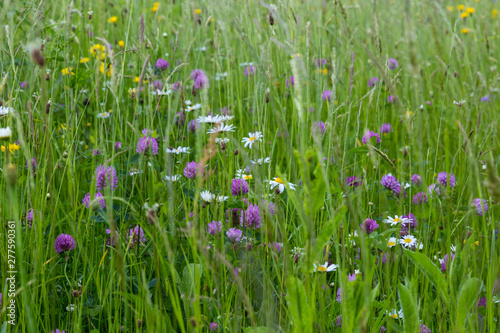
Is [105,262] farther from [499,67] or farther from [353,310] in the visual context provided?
[499,67]

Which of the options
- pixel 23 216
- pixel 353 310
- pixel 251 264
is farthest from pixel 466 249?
pixel 23 216

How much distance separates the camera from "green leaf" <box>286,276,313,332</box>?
28.4 inches

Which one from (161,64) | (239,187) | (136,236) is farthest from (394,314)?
(161,64)

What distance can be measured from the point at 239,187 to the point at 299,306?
1.78 feet

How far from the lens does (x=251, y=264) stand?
99cm

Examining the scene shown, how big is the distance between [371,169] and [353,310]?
90 cm

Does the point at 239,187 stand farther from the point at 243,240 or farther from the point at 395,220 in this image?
the point at 395,220

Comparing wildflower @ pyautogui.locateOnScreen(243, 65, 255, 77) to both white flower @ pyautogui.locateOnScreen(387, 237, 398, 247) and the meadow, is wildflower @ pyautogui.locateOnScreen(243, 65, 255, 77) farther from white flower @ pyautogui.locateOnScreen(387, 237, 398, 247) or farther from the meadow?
white flower @ pyautogui.locateOnScreen(387, 237, 398, 247)

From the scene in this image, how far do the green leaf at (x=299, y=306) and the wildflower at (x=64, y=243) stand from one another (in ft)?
1.87

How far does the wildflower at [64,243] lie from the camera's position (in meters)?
1.07

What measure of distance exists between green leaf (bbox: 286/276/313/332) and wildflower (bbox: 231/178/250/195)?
47cm

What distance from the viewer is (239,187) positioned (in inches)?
49.0

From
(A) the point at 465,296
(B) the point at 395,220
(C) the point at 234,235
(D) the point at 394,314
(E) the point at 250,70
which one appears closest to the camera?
(A) the point at 465,296

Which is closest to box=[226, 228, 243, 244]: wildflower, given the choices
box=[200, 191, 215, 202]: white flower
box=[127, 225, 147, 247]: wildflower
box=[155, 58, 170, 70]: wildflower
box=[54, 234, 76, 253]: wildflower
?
box=[200, 191, 215, 202]: white flower
